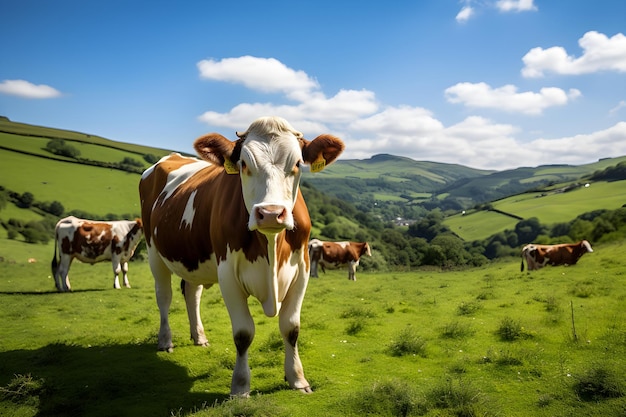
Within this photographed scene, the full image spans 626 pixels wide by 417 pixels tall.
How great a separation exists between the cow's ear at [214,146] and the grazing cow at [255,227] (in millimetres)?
11

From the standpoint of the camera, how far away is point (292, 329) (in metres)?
5.27

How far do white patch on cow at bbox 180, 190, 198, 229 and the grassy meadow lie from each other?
216 cm

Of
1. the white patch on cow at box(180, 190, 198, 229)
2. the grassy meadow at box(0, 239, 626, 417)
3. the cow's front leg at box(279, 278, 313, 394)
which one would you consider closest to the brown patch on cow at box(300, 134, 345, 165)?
the cow's front leg at box(279, 278, 313, 394)

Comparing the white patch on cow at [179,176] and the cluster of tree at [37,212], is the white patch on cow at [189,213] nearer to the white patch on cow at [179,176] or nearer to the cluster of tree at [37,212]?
the white patch on cow at [179,176]

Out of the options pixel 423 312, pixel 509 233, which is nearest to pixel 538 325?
pixel 423 312

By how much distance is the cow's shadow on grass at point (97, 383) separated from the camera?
493 cm

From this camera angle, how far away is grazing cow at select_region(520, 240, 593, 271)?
23.8 m

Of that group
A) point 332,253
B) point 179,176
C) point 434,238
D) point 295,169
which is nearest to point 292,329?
point 295,169

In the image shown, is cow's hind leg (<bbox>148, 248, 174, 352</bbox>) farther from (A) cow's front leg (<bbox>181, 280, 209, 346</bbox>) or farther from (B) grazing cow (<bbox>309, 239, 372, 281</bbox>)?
(B) grazing cow (<bbox>309, 239, 372, 281</bbox>)

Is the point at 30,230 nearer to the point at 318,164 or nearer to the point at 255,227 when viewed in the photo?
the point at 318,164

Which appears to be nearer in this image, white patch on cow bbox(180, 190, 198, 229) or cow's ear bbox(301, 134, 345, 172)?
cow's ear bbox(301, 134, 345, 172)

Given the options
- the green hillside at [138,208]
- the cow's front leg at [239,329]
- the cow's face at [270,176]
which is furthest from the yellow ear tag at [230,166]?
the green hillside at [138,208]

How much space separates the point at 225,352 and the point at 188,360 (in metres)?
0.62

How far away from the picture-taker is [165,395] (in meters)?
5.28
